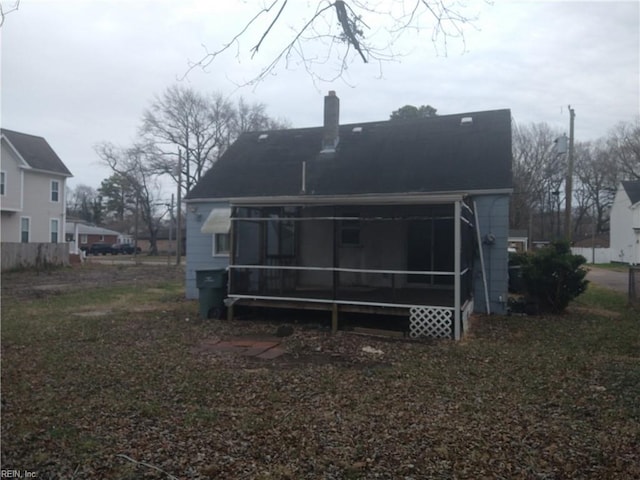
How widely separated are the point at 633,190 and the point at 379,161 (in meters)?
30.3

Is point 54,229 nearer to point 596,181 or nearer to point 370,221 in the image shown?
point 370,221

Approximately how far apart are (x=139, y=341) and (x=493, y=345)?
6.15 metres

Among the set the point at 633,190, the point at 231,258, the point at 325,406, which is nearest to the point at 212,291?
the point at 231,258

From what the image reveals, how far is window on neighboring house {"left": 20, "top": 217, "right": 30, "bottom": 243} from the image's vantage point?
1182 inches

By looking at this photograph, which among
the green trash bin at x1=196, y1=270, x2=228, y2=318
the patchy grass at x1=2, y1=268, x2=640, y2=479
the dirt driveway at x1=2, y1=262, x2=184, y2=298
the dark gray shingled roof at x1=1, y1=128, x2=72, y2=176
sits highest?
the dark gray shingled roof at x1=1, y1=128, x2=72, y2=176

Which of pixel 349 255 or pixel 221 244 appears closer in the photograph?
pixel 349 255

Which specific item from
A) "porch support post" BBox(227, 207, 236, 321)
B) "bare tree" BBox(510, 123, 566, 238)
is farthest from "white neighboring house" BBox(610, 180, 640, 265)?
"porch support post" BBox(227, 207, 236, 321)

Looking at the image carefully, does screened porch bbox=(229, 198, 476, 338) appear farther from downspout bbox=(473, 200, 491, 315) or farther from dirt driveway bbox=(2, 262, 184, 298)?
dirt driveway bbox=(2, 262, 184, 298)

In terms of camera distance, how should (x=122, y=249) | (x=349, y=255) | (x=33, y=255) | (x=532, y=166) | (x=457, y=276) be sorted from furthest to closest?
(x=122, y=249), (x=532, y=166), (x=33, y=255), (x=349, y=255), (x=457, y=276)

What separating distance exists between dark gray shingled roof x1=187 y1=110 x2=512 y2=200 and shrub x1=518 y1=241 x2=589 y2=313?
2.23 meters

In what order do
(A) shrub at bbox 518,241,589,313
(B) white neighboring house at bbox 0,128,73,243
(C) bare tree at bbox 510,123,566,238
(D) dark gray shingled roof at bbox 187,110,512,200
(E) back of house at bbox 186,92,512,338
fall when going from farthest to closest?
(C) bare tree at bbox 510,123,566,238
(B) white neighboring house at bbox 0,128,73,243
(D) dark gray shingled roof at bbox 187,110,512,200
(A) shrub at bbox 518,241,589,313
(E) back of house at bbox 186,92,512,338

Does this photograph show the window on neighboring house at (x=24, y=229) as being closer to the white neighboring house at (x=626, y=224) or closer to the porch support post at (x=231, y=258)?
the porch support post at (x=231, y=258)

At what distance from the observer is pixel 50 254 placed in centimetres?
2781

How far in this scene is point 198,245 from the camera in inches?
601
